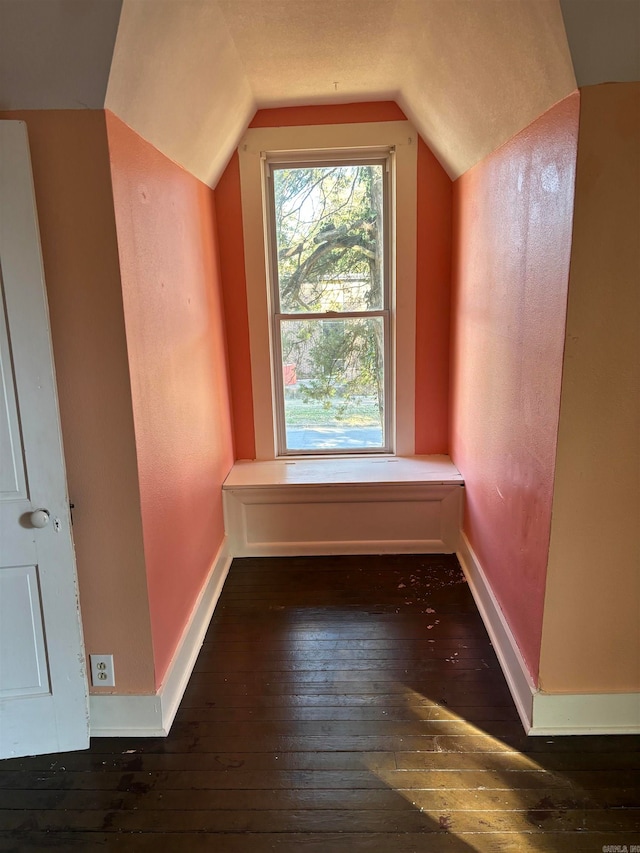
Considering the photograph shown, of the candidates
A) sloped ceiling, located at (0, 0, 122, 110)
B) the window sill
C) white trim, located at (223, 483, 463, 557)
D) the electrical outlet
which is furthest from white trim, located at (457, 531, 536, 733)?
sloped ceiling, located at (0, 0, 122, 110)

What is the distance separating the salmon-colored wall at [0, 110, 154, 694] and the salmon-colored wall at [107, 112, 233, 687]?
43mm

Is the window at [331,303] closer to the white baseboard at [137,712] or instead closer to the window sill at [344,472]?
the window sill at [344,472]

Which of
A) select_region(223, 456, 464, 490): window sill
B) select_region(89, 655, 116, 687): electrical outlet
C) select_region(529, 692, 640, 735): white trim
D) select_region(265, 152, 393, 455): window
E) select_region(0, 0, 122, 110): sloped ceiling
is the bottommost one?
select_region(529, 692, 640, 735): white trim

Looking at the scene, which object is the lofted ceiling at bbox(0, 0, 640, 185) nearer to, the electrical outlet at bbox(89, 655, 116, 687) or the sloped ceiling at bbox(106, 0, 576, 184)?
the sloped ceiling at bbox(106, 0, 576, 184)

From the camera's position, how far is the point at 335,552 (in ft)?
10.6

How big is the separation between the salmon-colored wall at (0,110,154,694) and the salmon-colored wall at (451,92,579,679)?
1.32 m

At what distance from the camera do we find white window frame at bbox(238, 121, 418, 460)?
A: 3088mm

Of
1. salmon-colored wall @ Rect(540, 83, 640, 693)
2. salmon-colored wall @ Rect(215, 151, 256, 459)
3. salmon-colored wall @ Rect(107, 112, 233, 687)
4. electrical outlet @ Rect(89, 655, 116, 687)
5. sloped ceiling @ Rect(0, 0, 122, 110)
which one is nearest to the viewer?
sloped ceiling @ Rect(0, 0, 122, 110)

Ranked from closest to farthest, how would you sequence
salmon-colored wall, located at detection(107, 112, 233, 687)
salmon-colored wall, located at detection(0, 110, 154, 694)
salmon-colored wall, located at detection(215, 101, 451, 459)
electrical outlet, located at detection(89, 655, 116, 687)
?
salmon-colored wall, located at detection(0, 110, 154, 694)
salmon-colored wall, located at detection(107, 112, 233, 687)
electrical outlet, located at detection(89, 655, 116, 687)
salmon-colored wall, located at detection(215, 101, 451, 459)

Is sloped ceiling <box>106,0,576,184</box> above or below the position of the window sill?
above

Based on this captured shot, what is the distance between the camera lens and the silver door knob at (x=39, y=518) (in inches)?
67.4

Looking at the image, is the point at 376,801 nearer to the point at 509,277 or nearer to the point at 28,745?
the point at 28,745

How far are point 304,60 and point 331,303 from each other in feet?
4.23

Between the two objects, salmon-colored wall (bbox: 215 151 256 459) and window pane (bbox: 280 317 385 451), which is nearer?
salmon-colored wall (bbox: 215 151 256 459)
